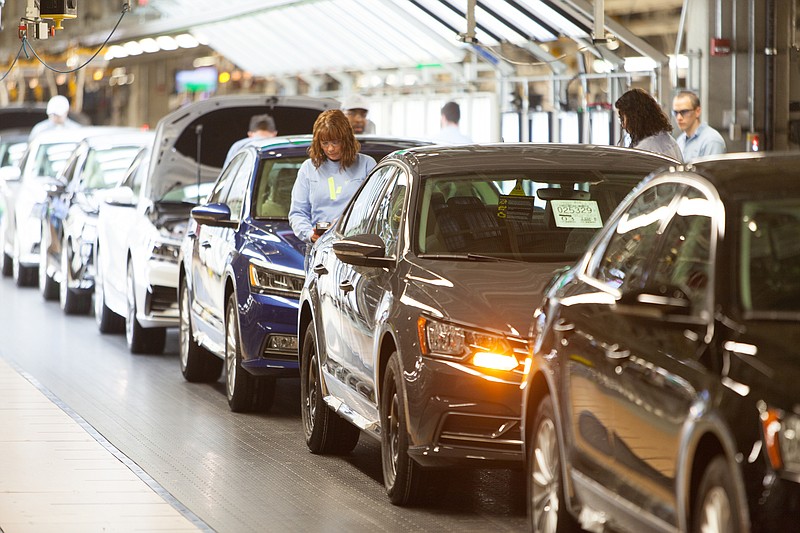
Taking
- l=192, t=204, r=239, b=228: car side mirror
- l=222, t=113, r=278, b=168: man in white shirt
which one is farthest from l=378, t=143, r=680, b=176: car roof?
l=222, t=113, r=278, b=168: man in white shirt

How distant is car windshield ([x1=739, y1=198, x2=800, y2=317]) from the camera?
5.49 m

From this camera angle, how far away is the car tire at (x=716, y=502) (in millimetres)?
4969

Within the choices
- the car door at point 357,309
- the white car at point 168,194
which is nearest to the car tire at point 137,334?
the white car at point 168,194

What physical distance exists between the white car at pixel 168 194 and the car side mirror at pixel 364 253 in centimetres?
642

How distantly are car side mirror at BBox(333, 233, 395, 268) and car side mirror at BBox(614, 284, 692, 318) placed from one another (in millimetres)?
2899

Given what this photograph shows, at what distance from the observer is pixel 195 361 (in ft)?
45.5

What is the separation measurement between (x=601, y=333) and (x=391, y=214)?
3084mm

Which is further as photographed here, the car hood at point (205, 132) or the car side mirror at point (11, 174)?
the car side mirror at point (11, 174)

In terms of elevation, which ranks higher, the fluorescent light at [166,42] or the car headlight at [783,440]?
the fluorescent light at [166,42]

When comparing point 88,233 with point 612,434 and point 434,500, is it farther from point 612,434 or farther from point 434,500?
point 612,434

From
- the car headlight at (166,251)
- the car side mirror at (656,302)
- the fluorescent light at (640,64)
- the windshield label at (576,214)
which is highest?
the fluorescent light at (640,64)

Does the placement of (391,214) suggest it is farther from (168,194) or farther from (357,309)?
(168,194)

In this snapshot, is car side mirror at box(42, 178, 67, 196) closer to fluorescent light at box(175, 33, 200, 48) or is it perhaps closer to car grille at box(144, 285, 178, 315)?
car grille at box(144, 285, 178, 315)

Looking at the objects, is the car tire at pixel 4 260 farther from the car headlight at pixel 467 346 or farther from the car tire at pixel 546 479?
the car tire at pixel 546 479
